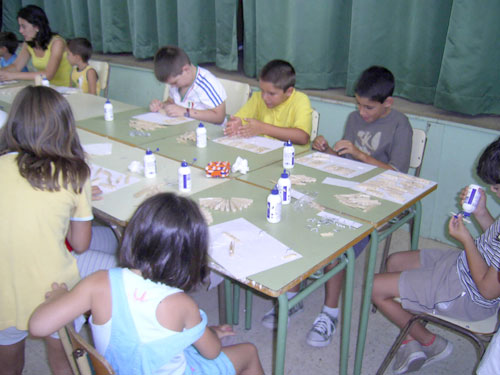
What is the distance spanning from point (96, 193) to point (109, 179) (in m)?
0.17

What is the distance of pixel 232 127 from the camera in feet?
8.84

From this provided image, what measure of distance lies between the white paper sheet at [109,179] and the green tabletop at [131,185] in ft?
0.10

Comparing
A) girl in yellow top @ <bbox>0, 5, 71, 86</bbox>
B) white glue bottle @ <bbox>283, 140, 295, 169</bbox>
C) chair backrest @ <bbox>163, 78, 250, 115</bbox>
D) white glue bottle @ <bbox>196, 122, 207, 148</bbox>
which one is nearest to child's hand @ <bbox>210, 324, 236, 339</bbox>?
white glue bottle @ <bbox>283, 140, 295, 169</bbox>

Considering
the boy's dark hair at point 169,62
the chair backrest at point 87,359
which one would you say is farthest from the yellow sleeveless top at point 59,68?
the chair backrest at point 87,359

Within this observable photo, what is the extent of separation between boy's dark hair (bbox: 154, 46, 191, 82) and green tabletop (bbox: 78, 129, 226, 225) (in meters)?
0.64

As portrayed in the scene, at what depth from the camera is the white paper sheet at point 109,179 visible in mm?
1994

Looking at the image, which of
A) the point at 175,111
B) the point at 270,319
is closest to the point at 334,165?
the point at 270,319

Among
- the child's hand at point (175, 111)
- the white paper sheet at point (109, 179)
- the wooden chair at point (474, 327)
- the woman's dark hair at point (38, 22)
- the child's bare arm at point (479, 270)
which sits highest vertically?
the woman's dark hair at point (38, 22)

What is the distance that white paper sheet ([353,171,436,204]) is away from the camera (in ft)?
6.38

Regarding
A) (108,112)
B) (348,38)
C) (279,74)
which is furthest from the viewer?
(348,38)

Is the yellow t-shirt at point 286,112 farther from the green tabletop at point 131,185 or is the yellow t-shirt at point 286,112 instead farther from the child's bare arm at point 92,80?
the child's bare arm at point 92,80

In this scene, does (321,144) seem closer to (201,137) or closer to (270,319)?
(201,137)

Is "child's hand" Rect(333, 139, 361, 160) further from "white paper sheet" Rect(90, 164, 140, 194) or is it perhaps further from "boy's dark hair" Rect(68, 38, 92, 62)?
"boy's dark hair" Rect(68, 38, 92, 62)

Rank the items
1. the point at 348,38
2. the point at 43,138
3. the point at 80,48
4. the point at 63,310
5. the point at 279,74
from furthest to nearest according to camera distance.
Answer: the point at 80,48, the point at 348,38, the point at 279,74, the point at 43,138, the point at 63,310
